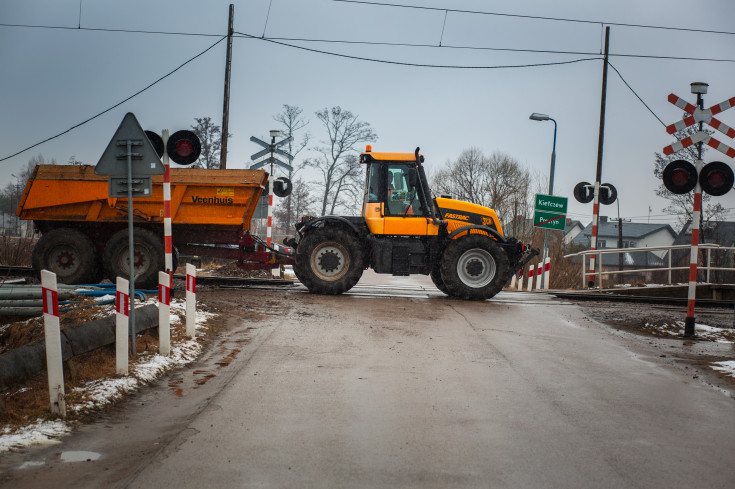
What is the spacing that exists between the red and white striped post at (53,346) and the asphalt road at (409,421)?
0.37 meters

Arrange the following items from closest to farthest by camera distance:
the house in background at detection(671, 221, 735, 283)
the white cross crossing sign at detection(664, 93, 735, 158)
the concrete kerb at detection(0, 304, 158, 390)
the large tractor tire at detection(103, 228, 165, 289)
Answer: the concrete kerb at detection(0, 304, 158, 390)
the white cross crossing sign at detection(664, 93, 735, 158)
the large tractor tire at detection(103, 228, 165, 289)
the house in background at detection(671, 221, 735, 283)

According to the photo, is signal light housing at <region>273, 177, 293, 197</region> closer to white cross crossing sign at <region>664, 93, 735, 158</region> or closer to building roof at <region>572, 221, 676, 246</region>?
white cross crossing sign at <region>664, 93, 735, 158</region>

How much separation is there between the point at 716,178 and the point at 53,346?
30.1 feet

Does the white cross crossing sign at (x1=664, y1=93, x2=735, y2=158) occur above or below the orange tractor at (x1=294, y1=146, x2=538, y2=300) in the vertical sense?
above

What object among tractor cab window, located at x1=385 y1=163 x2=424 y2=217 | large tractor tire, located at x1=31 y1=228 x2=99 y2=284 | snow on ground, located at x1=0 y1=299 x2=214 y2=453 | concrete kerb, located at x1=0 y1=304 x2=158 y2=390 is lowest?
snow on ground, located at x1=0 y1=299 x2=214 y2=453

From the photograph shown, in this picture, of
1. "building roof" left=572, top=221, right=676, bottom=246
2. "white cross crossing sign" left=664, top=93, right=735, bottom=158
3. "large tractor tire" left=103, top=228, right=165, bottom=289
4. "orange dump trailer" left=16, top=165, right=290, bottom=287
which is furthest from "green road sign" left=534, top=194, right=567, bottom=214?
"building roof" left=572, top=221, right=676, bottom=246

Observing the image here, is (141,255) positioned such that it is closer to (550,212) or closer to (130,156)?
(130,156)

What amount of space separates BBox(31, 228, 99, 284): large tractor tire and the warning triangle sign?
23.7 feet

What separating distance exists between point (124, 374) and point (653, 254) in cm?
8702

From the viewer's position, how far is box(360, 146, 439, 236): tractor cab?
14812 millimetres

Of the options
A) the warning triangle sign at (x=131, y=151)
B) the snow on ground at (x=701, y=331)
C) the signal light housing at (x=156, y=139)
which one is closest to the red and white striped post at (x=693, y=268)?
the snow on ground at (x=701, y=331)

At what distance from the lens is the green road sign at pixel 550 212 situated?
929 inches

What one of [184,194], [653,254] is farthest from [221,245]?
[653,254]

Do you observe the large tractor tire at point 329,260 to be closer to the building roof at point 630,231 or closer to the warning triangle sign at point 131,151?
the warning triangle sign at point 131,151
